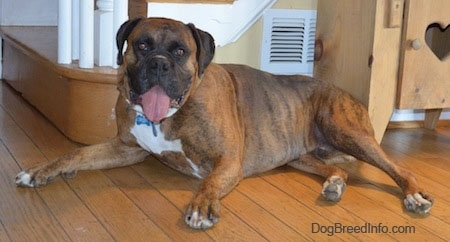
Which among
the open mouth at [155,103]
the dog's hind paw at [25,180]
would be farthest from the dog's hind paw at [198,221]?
the dog's hind paw at [25,180]

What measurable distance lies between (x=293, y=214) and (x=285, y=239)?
0.68 feet

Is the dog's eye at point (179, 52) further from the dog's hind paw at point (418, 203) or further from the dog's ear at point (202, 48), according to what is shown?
the dog's hind paw at point (418, 203)

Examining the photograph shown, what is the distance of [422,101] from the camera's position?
274 cm

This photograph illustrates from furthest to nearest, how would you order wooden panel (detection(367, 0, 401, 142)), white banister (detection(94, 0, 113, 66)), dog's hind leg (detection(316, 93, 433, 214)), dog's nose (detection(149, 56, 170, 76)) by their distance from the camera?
white banister (detection(94, 0, 113, 66)) → wooden panel (detection(367, 0, 401, 142)) → dog's hind leg (detection(316, 93, 433, 214)) → dog's nose (detection(149, 56, 170, 76))

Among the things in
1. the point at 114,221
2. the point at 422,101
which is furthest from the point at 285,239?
the point at 422,101

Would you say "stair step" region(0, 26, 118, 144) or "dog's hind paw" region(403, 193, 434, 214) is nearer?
"dog's hind paw" region(403, 193, 434, 214)

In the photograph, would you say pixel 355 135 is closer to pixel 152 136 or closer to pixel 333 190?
pixel 333 190

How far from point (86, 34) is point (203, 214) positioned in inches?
43.4

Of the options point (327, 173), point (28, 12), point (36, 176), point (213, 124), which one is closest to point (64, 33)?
point (36, 176)

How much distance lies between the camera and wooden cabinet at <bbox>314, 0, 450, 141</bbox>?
8.64 feet

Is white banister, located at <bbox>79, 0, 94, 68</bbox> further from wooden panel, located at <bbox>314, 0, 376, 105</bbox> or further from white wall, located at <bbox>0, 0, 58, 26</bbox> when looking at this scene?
white wall, located at <bbox>0, 0, 58, 26</bbox>

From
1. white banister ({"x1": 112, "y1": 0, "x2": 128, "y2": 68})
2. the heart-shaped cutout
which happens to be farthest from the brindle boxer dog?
the heart-shaped cutout

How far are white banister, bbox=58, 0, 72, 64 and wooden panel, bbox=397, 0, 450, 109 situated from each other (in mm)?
1302

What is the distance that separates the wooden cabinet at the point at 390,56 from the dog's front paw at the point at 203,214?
961mm
